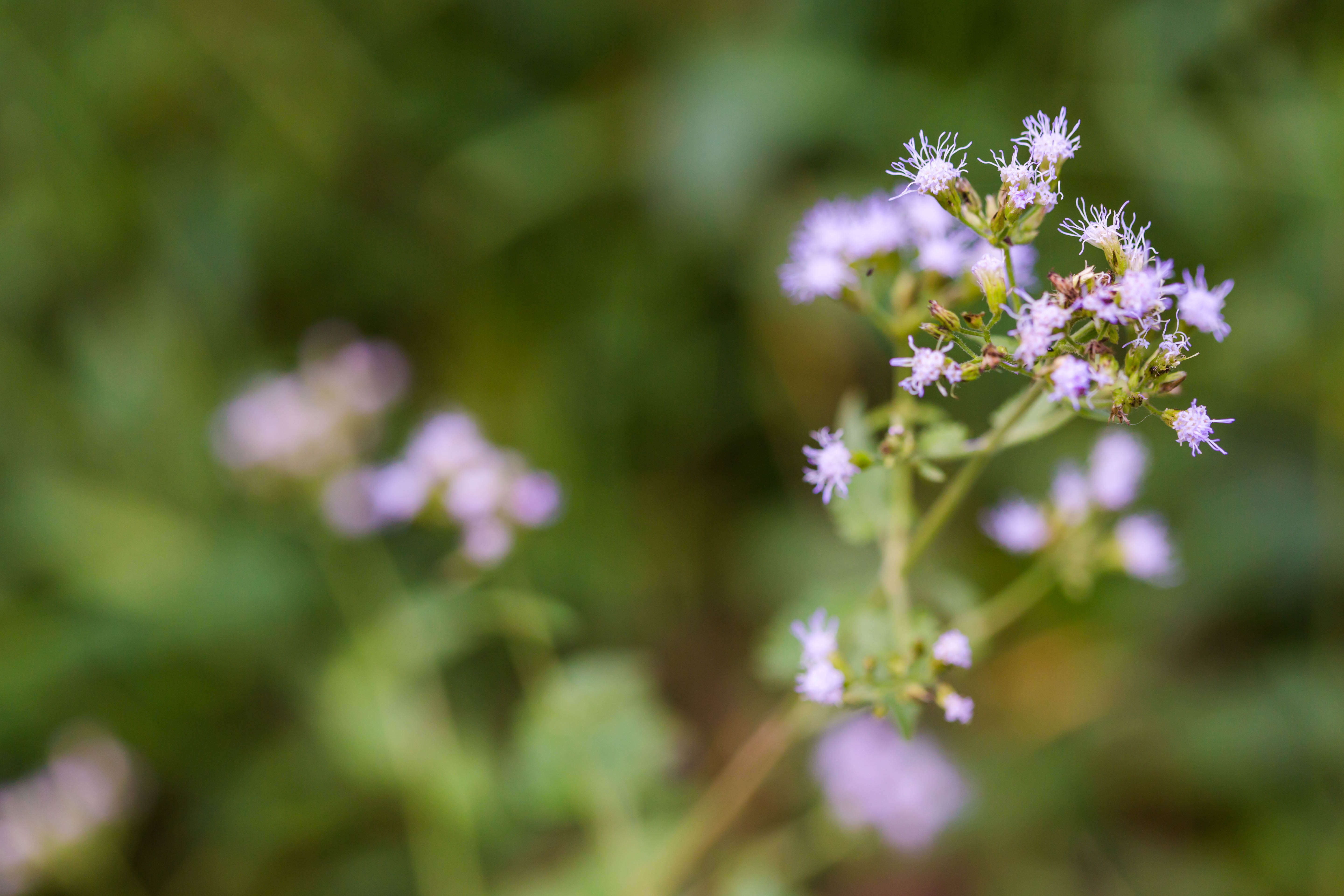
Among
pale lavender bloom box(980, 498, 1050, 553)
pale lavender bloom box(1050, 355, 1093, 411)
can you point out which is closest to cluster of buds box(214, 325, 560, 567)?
pale lavender bloom box(980, 498, 1050, 553)

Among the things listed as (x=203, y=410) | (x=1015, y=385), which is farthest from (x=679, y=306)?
(x=203, y=410)

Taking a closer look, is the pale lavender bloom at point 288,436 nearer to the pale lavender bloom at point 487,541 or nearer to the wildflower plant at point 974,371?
the pale lavender bloom at point 487,541

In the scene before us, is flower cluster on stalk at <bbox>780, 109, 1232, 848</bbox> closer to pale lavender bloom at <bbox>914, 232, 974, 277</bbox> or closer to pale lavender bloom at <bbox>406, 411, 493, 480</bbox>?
pale lavender bloom at <bbox>914, 232, 974, 277</bbox>

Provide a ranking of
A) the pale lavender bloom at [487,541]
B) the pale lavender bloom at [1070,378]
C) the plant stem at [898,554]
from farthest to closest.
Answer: the pale lavender bloom at [487,541], the plant stem at [898,554], the pale lavender bloom at [1070,378]

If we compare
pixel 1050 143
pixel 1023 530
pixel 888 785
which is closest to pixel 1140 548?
pixel 1023 530

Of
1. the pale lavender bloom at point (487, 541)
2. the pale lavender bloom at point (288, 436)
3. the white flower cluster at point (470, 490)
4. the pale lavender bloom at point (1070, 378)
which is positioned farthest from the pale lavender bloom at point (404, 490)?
the pale lavender bloom at point (1070, 378)

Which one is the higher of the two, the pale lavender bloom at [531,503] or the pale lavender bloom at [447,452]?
the pale lavender bloom at [447,452]

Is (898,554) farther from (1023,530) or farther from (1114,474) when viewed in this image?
(1114,474)

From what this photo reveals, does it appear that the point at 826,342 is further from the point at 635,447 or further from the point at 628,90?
the point at 628,90
